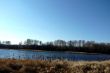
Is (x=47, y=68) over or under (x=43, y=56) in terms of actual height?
under

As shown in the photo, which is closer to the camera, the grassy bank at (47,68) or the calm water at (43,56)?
the grassy bank at (47,68)

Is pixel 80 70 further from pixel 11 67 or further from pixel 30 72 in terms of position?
pixel 11 67

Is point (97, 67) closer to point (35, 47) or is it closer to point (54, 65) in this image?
point (54, 65)

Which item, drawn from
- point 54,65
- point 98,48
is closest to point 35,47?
point 98,48

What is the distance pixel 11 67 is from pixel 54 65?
→ 2.85 meters

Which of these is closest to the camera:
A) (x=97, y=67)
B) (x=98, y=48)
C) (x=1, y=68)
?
(x=1, y=68)

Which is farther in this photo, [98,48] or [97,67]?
[98,48]

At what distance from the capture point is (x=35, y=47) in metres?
144

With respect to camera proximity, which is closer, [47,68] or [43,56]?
[47,68]

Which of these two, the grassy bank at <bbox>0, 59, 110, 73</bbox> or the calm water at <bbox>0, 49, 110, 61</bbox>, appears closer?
the grassy bank at <bbox>0, 59, 110, 73</bbox>

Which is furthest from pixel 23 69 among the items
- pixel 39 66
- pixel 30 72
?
pixel 39 66

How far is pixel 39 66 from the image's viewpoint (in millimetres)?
14438

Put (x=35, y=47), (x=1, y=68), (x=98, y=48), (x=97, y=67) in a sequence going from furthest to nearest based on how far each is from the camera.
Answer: (x=35, y=47), (x=98, y=48), (x=97, y=67), (x=1, y=68)

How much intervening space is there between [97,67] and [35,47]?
13147 centimetres
